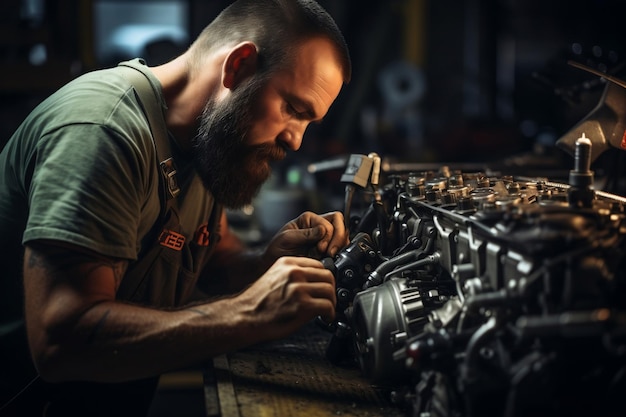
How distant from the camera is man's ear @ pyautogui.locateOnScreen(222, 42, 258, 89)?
185 cm

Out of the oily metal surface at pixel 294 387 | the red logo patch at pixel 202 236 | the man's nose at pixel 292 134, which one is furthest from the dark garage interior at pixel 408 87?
the man's nose at pixel 292 134

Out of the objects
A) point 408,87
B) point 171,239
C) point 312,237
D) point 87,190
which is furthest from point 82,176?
point 408,87

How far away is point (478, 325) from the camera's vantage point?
139 centimetres

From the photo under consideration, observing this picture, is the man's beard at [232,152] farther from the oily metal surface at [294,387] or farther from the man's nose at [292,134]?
the oily metal surface at [294,387]

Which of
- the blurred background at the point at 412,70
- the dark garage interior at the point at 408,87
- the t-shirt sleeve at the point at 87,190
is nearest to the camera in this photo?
A: the t-shirt sleeve at the point at 87,190

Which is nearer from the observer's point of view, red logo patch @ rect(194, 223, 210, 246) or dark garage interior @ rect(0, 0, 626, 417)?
red logo patch @ rect(194, 223, 210, 246)

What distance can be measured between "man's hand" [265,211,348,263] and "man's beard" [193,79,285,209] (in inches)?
6.7

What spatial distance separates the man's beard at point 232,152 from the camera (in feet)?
6.12

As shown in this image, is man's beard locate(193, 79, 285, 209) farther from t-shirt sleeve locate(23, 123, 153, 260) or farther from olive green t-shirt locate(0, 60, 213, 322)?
t-shirt sleeve locate(23, 123, 153, 260)

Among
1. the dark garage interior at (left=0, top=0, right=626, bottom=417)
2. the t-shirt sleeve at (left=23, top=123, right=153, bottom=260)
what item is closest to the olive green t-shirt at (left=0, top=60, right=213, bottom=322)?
the t-shirt sleeve at (left=23, top=123, right=153, bottom=260)

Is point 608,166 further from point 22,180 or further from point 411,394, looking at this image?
point 22,180

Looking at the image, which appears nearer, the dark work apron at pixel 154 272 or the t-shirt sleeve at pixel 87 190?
the t-shirt sleeve at pixel 87 190

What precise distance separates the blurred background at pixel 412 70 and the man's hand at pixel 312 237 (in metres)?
0.83

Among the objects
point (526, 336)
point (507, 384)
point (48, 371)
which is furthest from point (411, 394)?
point (48, 371)
